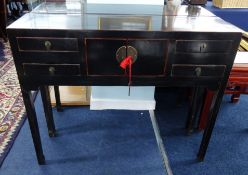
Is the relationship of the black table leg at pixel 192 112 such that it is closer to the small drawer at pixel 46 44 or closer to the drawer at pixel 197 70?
the drawer at pixel 197 70

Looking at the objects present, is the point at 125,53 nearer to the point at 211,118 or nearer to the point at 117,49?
the point at 117,49

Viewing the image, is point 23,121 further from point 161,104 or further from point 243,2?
point 243,2

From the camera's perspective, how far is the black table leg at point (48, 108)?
1240 mm

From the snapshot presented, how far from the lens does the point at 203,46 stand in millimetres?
902

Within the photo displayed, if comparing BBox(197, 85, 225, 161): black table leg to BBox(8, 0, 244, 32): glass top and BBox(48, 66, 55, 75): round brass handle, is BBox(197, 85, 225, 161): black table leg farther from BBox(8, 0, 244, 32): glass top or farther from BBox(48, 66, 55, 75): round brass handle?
BBox(48, 66, 55, 75): round brass handle

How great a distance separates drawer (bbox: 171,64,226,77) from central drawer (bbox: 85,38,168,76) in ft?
0.17

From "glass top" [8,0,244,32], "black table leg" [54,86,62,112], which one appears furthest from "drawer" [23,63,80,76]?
"black table leg" [54,86,62,112]

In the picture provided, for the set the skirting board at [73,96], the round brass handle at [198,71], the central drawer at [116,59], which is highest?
the central drawer at [116,59]

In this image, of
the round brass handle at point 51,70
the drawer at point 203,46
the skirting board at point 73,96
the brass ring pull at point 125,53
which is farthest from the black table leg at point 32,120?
the drawer at point 203,46

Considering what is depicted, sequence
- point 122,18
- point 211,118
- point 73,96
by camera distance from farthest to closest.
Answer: point 73,96 → point 211,118 → point 122,18

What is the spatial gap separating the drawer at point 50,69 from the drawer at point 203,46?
1.29ft

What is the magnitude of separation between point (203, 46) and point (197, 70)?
0.10 metres

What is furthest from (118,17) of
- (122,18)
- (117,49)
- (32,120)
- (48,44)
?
(32,120)

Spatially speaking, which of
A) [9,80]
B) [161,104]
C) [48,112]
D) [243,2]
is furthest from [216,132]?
[9,80]
